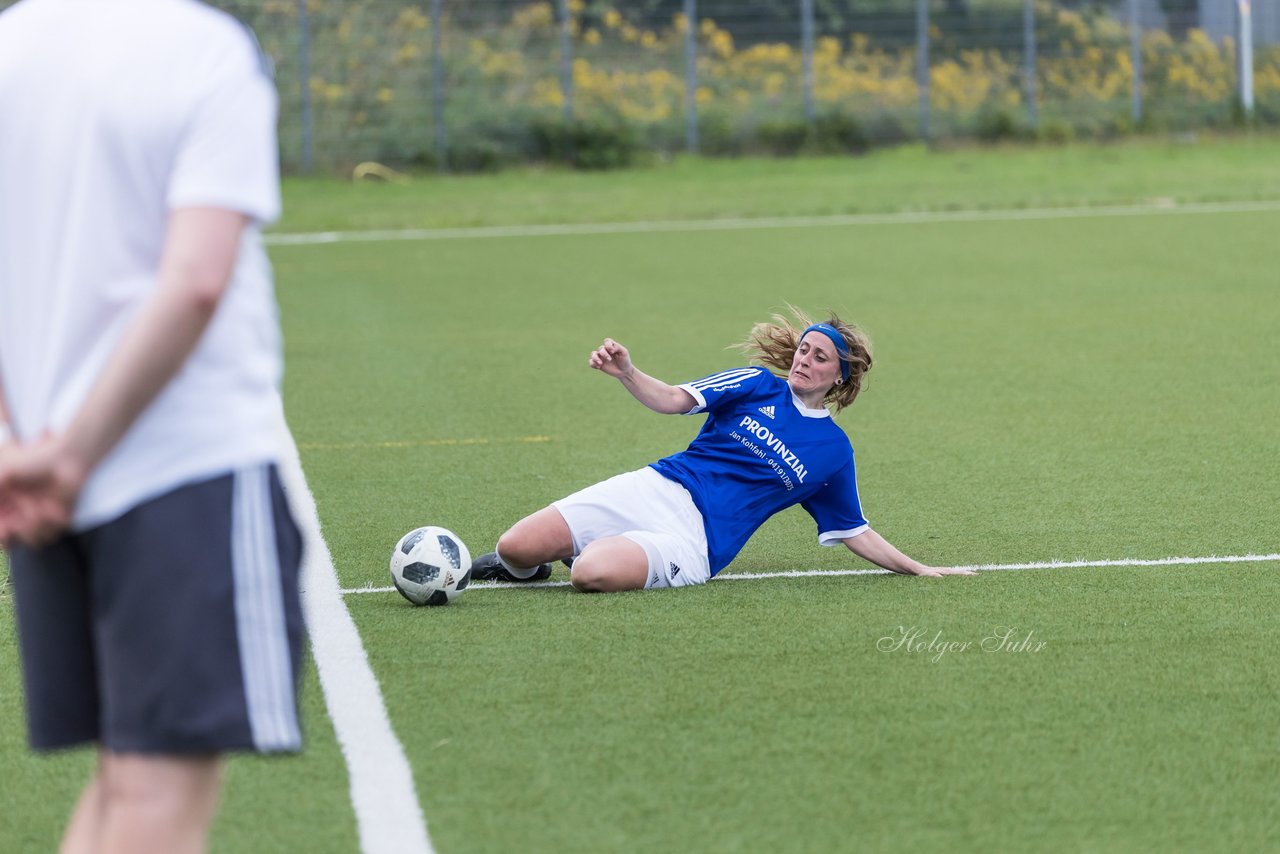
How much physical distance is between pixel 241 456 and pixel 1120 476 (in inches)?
221

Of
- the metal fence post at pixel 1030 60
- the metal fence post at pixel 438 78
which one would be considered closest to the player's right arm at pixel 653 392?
the metal fence post at pixel 438 78

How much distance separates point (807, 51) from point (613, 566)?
2268 cm

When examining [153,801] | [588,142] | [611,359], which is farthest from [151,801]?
[588,142]

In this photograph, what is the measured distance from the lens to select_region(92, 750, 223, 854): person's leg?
7.35 feet

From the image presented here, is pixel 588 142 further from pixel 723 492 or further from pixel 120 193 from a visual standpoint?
pixel 120 193

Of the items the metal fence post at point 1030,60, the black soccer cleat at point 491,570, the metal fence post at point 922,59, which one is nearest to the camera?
the black soccer cleat at point 491,570

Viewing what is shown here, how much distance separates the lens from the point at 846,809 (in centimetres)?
370

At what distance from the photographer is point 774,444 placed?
5773 millimetres

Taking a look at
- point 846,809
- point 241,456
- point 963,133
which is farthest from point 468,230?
point 241,456

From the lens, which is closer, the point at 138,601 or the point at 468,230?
the point at 138,601

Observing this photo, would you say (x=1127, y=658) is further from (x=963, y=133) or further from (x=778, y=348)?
(x=963, y=133)

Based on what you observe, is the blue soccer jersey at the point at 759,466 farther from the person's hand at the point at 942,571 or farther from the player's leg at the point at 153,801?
the player's leg at the point at 153,801

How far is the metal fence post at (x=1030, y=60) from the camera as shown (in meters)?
27.8

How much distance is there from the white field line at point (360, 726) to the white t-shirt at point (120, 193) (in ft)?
1.40
